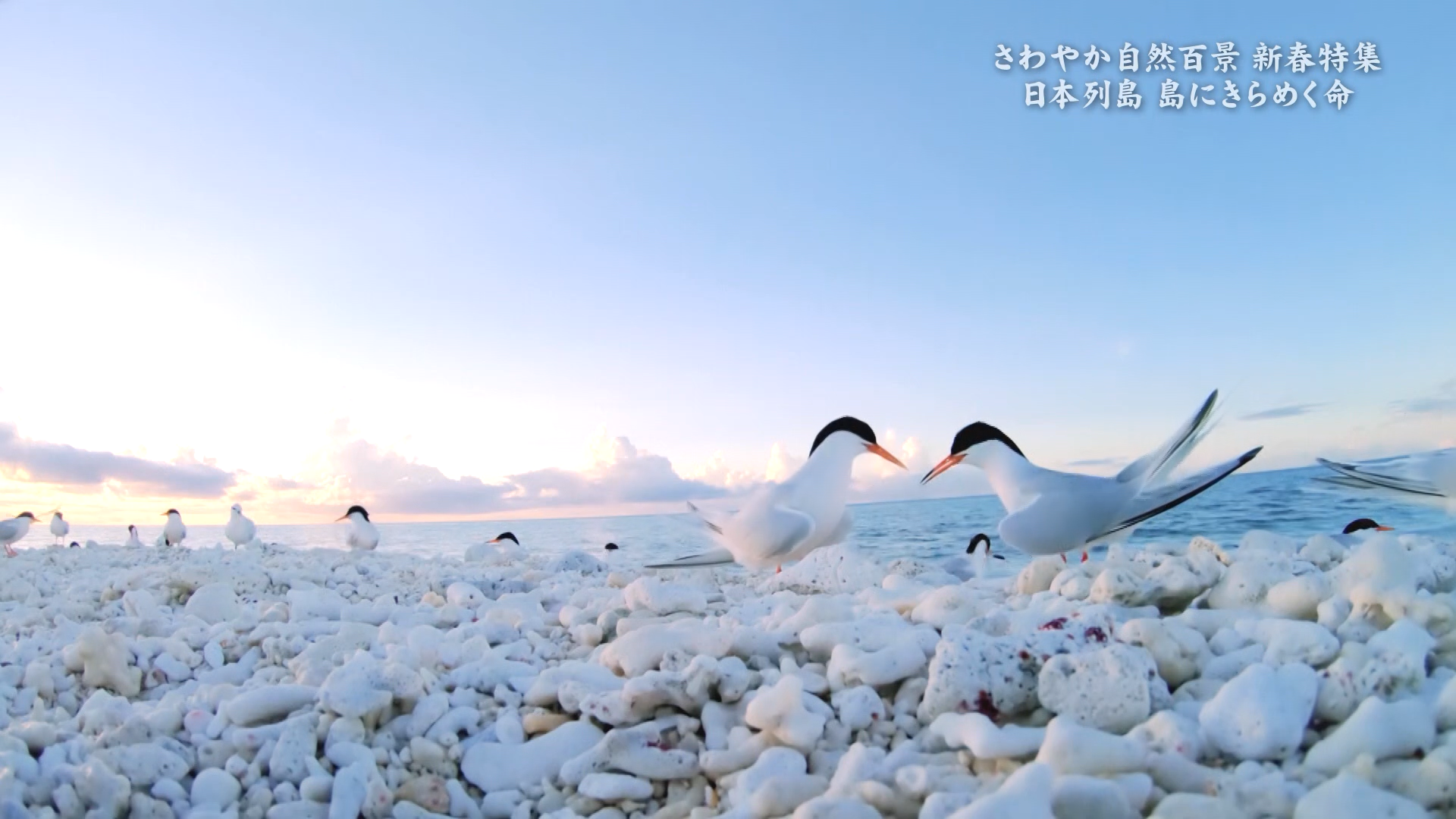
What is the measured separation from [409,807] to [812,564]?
215cm

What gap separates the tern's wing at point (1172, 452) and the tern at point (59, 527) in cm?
1477

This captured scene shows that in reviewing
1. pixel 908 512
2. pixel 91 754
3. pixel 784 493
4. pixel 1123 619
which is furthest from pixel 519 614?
pixel 908 512

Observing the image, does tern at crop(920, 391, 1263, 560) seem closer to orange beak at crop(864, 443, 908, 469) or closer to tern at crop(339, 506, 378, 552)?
orange beak at crop(864, 443, 908, 469)

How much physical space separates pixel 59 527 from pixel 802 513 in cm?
1370

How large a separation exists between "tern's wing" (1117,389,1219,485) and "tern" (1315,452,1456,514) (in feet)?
2.52

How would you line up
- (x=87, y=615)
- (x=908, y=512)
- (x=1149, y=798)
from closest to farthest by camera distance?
(x=1149, y=798), (x=87, y=615), (x=908, y=512)

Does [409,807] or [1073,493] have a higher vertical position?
[1073,493]

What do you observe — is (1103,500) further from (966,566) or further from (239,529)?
(239,529)

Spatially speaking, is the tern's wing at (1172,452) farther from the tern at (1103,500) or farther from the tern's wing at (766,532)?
the tern's wing at (766,532)

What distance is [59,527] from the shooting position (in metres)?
13.7

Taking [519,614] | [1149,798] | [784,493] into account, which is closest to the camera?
[1149,798]

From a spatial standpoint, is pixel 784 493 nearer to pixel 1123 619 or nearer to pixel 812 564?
pixel 812 564

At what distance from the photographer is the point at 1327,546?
3.52 metres

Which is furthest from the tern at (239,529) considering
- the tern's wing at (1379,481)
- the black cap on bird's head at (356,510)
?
the tern's wing at (1379,481)
